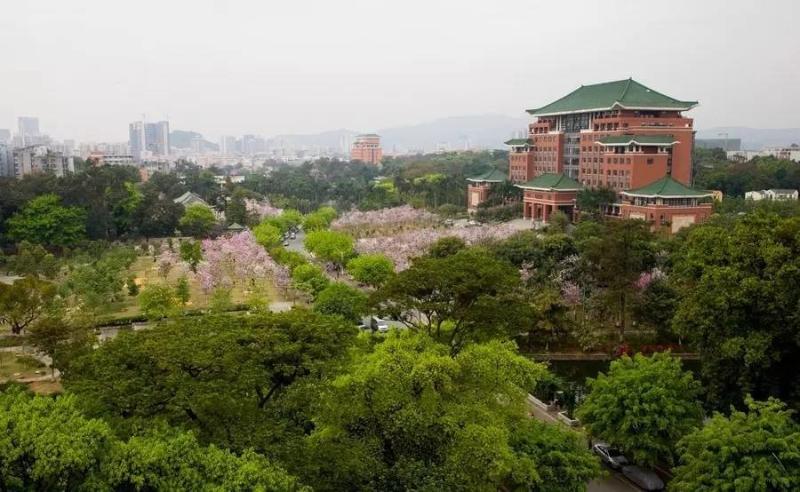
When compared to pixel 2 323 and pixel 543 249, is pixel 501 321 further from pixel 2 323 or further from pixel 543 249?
pixel 2 323

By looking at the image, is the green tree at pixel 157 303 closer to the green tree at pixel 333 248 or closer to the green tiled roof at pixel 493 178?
the green tree at pixel 333 248

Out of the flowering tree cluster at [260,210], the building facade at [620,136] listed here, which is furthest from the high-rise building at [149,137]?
the building facade at [620,136]

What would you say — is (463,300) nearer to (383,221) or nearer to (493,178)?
(383,221)

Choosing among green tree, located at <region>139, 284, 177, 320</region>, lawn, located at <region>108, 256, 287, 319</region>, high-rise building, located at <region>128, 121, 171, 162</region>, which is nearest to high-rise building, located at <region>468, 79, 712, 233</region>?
lawn, located at <region>108, 256, 287, 319</region>

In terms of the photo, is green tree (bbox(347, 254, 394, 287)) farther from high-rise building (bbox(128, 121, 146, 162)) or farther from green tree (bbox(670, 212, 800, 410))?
high-rise building (bbox(128, 121, 146, 162))

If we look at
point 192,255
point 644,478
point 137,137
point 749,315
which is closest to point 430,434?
point 644,478

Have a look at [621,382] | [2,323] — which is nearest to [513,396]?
[621,382]
